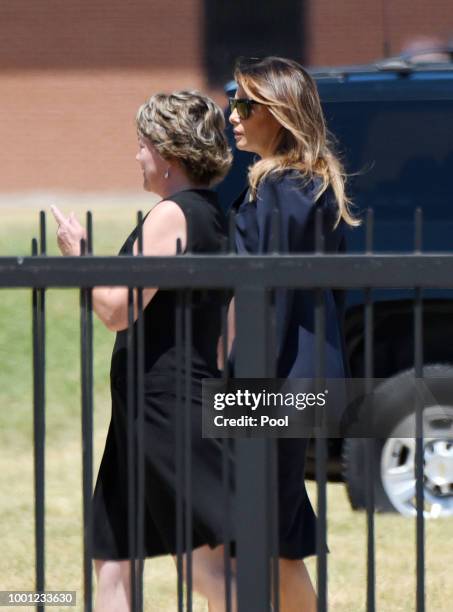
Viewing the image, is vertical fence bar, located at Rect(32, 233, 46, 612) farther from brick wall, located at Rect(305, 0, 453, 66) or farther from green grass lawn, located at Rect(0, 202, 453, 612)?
brick wall, located at Rect(305, 0, 453, 66)

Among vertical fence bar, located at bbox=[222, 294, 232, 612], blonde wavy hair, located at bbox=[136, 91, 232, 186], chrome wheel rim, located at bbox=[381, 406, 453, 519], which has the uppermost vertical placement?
blonde wavy hair, located at bbox=[136, 91, 232, 186]

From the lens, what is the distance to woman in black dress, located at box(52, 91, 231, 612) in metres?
3.58

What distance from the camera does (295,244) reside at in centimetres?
369

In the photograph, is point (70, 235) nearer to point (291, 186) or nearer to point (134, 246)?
point (134, 246)

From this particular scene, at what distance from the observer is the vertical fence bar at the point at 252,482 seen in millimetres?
3299

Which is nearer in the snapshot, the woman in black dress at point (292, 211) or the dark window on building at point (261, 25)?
the woman in black dress at point (292, 211)

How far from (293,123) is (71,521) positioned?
308cm

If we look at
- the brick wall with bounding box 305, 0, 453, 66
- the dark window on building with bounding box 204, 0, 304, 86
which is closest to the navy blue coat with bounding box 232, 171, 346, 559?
the brick wall with bounding box 305, 0, 453, 66

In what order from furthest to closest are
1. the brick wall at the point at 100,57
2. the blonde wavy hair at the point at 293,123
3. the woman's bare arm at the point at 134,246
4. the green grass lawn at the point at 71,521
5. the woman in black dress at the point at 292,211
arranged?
the brick wall at the point at 100,57, the green grass lawn at the point at 71,521, the blonde wavy hair at the point at 293,123, the woman in black dress at the point at 292,211, the woman's bare arm at the point at 134,246

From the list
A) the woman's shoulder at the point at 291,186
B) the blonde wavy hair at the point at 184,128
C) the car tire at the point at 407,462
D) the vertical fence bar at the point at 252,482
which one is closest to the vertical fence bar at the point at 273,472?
the vertical fence bar at the point at 252,482

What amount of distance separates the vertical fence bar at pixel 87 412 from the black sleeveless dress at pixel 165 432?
0.24 meters

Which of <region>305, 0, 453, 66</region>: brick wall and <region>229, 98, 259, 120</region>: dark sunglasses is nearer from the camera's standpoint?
<region>229, 98, 259, 120</region>: dark sunglasses

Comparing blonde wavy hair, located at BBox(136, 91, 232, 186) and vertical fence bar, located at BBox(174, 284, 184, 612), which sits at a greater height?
blonde wavy hair, located at BBox(136, 91, 232, 186)

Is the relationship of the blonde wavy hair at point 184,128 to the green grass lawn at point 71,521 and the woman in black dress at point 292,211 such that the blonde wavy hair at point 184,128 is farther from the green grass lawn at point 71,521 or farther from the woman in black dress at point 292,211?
the green grass lawn at point 71,521
